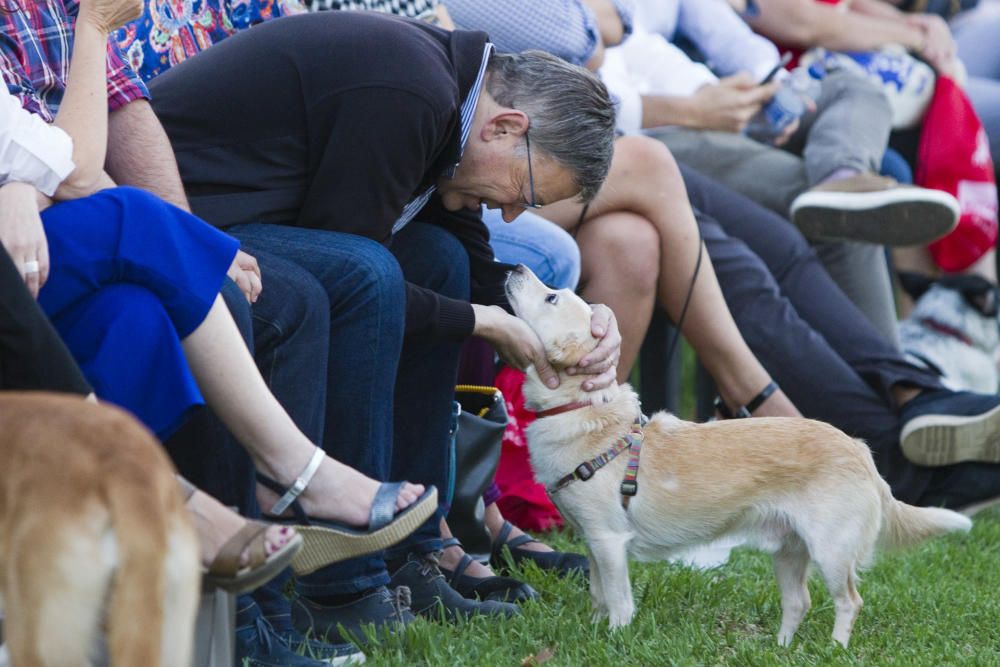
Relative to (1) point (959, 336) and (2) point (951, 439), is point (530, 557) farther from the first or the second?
(1) point (959, 336)

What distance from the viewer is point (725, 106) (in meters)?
5.00

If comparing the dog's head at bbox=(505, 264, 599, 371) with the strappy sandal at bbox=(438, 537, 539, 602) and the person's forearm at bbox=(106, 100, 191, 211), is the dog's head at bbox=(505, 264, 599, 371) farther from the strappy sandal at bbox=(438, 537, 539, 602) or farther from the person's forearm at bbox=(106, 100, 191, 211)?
the person's forearm at bbox=(106, 100, 191, 211)

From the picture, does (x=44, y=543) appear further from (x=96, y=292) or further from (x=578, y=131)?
(x=578, y=131)

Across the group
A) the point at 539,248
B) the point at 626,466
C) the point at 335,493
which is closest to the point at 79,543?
the point at 335,493

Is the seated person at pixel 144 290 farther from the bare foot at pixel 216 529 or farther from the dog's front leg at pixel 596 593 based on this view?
the dog's front leg at pixel 596 593

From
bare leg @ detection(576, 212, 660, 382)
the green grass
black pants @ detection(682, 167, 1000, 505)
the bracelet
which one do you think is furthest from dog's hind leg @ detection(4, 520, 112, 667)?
black pants @ detection(682, 167, 1000, 505)

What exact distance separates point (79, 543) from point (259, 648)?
36.8 inches

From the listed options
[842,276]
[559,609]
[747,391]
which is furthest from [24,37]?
[842,276]

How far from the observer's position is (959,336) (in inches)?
220

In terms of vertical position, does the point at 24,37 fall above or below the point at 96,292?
above

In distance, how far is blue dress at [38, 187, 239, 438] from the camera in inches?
88.5

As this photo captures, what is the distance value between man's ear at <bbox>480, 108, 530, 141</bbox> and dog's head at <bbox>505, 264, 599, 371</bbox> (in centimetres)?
46

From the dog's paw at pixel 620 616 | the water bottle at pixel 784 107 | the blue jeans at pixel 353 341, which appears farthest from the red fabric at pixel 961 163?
the blue jeans at pixel 353 341

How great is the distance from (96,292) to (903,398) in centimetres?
308
